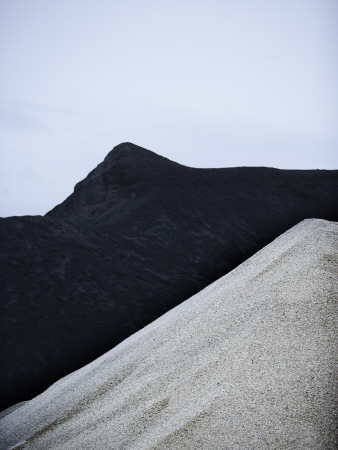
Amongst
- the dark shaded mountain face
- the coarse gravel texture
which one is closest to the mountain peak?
the dark shaded mountain face

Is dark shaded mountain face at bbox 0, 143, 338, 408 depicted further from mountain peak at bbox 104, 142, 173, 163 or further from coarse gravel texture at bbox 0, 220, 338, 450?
coarse gravel texture at bbox 0, 220, 338, 450

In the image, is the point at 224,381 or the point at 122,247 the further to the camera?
the point at 122,247

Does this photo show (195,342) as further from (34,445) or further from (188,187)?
(188,187)

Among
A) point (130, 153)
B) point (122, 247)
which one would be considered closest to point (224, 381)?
point (122, 247)

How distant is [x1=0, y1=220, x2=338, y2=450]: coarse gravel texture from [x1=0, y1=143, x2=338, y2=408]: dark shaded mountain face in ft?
2.97

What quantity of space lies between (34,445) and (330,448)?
4.69ft

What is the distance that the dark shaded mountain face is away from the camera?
13.3 ft

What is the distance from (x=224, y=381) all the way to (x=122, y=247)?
3823 millimetres

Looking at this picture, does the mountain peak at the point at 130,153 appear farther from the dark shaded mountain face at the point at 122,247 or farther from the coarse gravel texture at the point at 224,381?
the coarse gravel texture at the point at 224,381

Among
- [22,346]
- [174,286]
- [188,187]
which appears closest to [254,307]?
[22,346]

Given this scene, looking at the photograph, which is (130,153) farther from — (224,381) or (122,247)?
(224,381)

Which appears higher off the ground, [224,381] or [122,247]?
[122,247]

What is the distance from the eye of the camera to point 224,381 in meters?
1.99

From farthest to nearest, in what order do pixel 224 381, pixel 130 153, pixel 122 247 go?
pixel 130 153 → pixel 122 247 → pixel 224 381
